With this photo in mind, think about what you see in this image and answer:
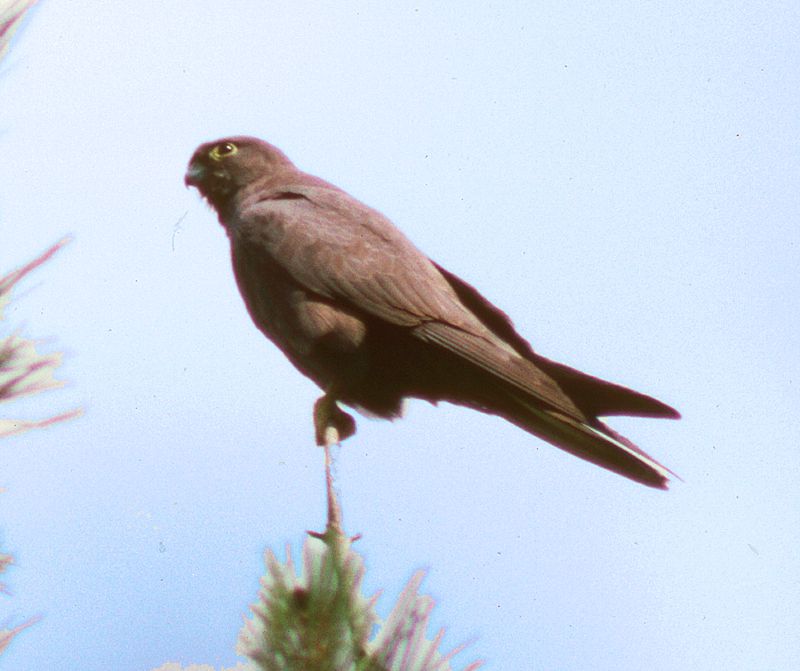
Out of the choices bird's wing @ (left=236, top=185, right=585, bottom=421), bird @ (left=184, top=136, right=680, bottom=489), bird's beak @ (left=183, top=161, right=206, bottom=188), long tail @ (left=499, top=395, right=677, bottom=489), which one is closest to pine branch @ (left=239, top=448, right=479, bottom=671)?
long tail @ (left=499, top=395, right=677, bottom=489)

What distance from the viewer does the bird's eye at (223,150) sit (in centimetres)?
430

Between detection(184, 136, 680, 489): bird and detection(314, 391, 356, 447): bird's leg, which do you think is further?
detection(184, 136, 680, 489): bird

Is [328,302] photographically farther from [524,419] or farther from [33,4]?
[33,4]

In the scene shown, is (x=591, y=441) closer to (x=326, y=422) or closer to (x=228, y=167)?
(x=326, y=422)

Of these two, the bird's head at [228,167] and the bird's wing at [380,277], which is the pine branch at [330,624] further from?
the bird's head at [228,167]

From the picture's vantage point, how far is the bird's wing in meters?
3.27

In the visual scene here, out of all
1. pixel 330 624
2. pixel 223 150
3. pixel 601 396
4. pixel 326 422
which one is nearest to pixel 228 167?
pixel 223 150

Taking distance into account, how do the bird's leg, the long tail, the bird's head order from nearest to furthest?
the bird's leg, the long tail, the bird's head

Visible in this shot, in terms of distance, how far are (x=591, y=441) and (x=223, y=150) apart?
2165 mm

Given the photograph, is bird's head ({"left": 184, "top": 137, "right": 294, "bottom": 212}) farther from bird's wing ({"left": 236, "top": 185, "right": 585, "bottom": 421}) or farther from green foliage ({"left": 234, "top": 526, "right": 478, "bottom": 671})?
green foliage ({"left": 234, "top": 526, "right": 478, "bottom": 671})

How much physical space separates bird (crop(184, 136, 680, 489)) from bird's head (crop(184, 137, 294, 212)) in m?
0.54

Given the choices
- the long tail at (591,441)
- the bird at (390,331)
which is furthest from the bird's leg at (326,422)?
the long tail at (591,441)

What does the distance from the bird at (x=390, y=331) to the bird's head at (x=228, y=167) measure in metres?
0.54

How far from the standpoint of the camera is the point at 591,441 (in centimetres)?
297
